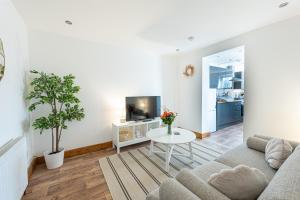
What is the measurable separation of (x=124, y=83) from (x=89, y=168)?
1.93 meters

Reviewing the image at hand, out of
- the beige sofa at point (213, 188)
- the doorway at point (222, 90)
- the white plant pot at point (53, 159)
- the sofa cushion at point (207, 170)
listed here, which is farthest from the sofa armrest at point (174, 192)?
the doorway at point (222, 90)

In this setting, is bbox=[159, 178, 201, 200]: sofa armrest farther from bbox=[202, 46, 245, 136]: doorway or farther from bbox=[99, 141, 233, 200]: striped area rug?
bbox=[202, 46, 245, 136]: doorway

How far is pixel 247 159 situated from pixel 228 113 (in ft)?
11.7

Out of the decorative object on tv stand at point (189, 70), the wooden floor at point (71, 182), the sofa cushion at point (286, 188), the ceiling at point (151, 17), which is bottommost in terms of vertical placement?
the wooden floor at point (71, 182)

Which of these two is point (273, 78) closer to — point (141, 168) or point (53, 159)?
point (141, 168)

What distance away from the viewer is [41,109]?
2.51 metres

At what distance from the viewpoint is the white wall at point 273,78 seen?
2154 mm

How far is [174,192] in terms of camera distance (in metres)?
0.87

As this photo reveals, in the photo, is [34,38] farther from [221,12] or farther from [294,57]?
[294,57]

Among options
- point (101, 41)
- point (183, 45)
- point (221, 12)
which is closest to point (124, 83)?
point (101, 41)

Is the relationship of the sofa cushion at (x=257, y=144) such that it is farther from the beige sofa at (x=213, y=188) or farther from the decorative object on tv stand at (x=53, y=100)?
the decorative object on tv stand at (x=53, y=100)

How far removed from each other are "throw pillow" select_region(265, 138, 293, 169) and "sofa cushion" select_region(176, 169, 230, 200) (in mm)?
1002

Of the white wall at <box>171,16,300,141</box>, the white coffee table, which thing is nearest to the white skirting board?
the white coffee table

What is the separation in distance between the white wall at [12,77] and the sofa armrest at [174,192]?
1.73m
